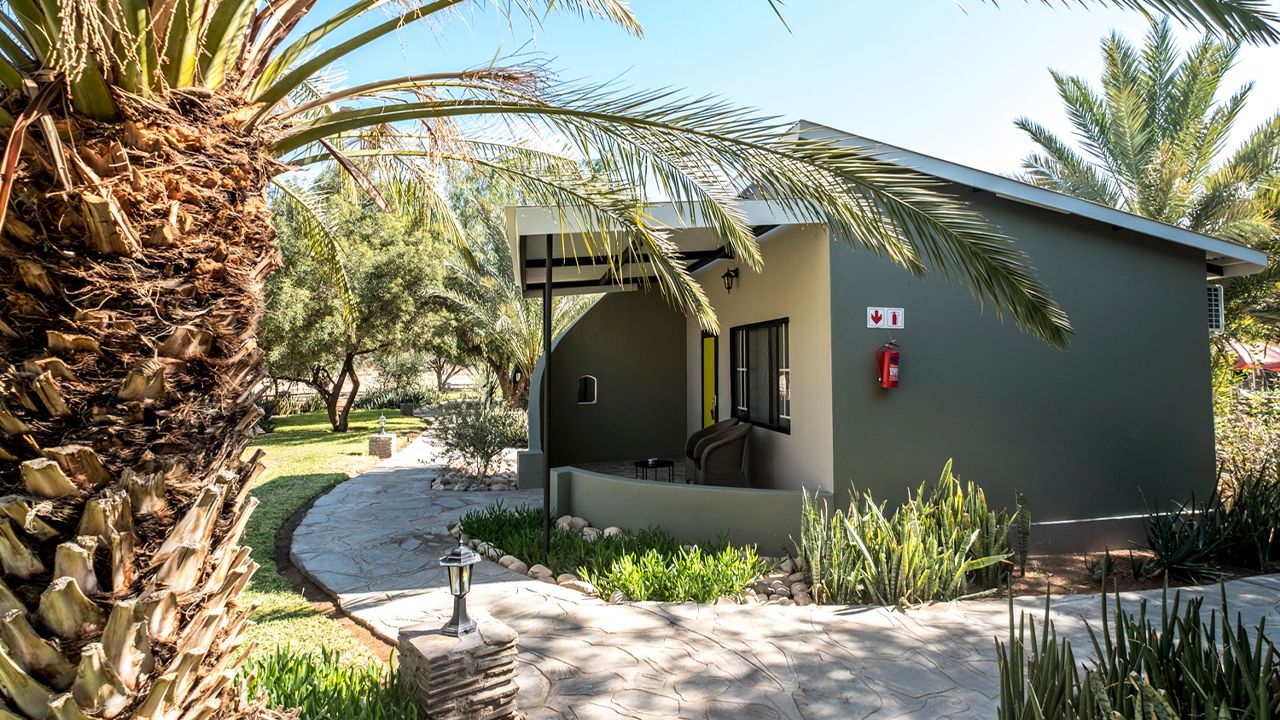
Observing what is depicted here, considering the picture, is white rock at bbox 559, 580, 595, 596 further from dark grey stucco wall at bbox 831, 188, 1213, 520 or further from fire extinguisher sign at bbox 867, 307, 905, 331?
fire extinguisher sign at bbox 867, 307, 905, 331

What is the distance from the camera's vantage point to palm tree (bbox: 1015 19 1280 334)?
12.4 metres

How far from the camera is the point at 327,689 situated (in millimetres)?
3836

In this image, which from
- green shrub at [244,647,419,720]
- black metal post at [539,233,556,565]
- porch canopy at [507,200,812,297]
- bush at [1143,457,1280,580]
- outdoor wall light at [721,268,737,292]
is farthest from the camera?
outdoor wall light at [721,268,737,292]

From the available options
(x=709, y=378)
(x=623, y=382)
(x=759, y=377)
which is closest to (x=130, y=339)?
(x=759, y=377)

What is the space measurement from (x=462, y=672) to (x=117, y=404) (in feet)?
6.98

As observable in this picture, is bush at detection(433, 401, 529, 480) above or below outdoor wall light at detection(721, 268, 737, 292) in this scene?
below

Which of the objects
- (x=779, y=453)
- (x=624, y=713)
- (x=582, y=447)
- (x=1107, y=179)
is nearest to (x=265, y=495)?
(x=582, y=447)

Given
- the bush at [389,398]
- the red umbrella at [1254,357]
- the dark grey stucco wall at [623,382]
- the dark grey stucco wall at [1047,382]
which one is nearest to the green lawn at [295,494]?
the bush at [389,398]

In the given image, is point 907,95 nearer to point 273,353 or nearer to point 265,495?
point 265,495

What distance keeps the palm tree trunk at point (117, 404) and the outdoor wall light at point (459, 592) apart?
53.4 inches

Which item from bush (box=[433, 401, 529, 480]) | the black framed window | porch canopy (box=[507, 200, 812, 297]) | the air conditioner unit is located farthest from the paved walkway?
bush (box=[433, 401, 529, 480])

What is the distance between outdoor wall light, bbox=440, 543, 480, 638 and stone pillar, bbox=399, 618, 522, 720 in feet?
0.14

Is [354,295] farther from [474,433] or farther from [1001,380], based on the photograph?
[1001,380]

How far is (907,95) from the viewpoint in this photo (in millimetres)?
10734
